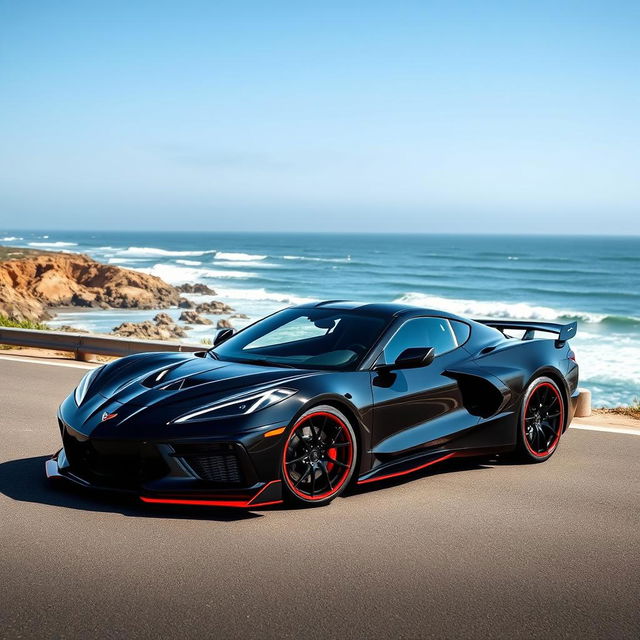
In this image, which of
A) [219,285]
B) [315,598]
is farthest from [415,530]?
[219,285]

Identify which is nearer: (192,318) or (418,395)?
(418,395)

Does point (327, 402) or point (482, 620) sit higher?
point (327, 402)

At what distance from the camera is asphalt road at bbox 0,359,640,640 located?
3865 mm

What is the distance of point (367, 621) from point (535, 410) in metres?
3.85

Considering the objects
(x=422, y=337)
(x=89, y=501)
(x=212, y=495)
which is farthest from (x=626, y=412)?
(x=89, y=501)

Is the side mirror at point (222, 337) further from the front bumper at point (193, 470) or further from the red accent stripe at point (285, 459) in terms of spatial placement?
the front bumper at point (193, 470)

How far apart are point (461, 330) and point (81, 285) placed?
124 feet

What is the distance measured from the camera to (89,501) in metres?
5.63

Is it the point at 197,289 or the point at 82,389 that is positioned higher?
the point at 82,389

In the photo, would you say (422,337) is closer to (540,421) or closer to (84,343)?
(540,421)

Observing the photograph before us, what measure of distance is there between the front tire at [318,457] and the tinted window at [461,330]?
1627 mm

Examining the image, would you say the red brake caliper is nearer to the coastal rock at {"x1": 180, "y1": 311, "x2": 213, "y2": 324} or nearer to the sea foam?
the coastal rock at {"x1": 180, "y1": 311, "x2": 213, "y2": 324}

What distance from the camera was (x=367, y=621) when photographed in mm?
3879

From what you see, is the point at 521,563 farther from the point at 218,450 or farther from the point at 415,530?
the point at 218,450
